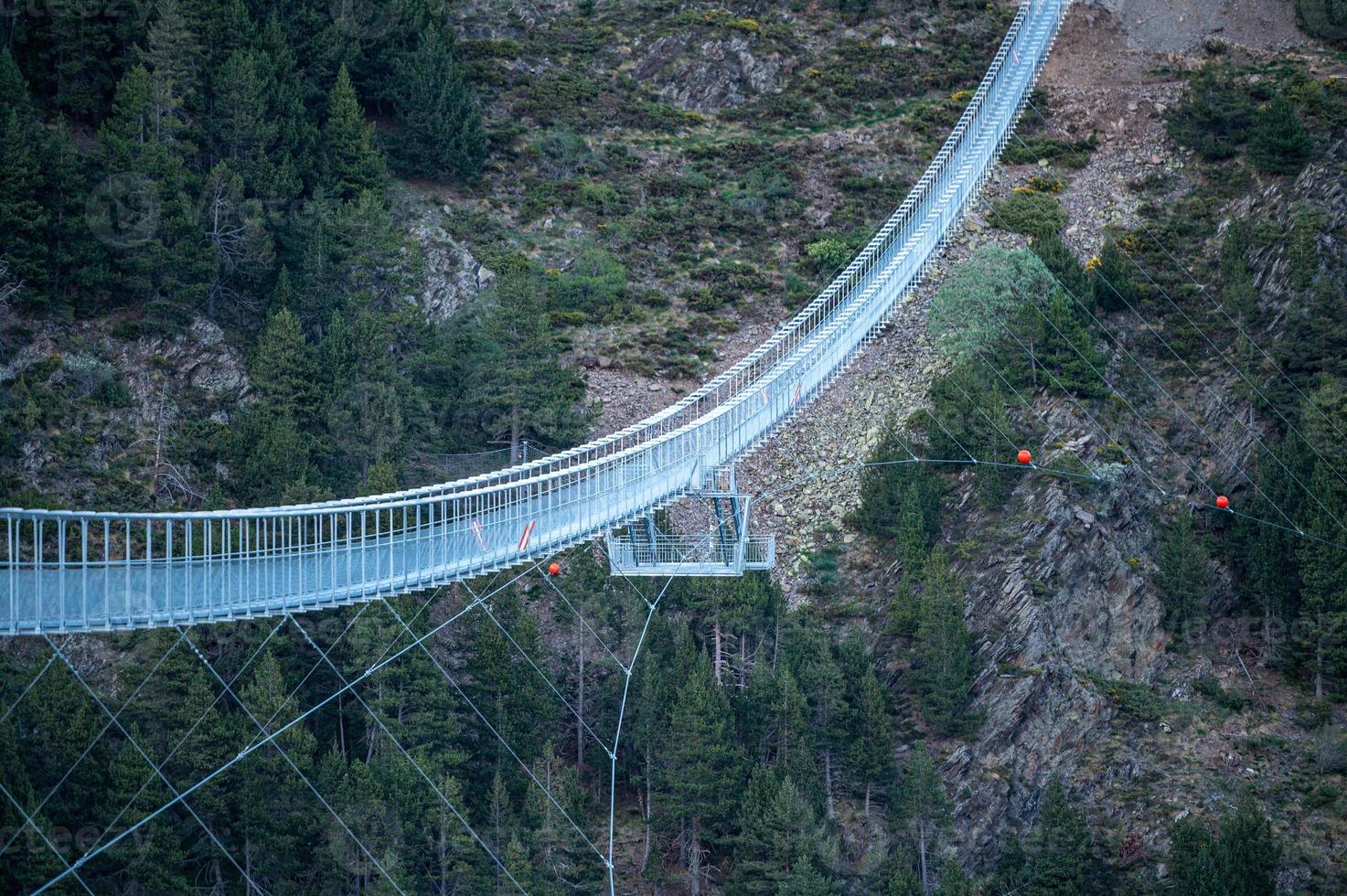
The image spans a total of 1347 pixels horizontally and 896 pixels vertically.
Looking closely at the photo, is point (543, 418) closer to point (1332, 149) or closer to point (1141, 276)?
point (1141, 276)

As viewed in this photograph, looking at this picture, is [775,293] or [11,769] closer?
[11,769]

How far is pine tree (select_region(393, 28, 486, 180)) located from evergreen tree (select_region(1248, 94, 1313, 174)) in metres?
27.8

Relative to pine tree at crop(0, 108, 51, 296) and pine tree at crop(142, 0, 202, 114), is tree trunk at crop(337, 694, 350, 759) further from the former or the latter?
pine tree at crop(142, 0, 202, 114)

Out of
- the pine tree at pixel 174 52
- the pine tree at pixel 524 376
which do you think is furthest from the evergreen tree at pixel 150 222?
the pine tree at pixel 524 376

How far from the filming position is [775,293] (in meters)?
75.4

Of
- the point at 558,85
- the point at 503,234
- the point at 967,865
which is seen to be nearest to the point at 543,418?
the point at 503,234

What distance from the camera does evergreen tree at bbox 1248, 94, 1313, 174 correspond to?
239 feet

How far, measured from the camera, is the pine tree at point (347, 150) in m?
70.8

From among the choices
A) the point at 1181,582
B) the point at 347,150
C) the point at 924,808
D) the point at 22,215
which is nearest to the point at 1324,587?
the point at 1181,582

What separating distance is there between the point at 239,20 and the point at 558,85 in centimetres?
1836

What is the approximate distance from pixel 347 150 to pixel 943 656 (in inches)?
1065

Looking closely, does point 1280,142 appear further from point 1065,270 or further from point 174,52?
point 174,52

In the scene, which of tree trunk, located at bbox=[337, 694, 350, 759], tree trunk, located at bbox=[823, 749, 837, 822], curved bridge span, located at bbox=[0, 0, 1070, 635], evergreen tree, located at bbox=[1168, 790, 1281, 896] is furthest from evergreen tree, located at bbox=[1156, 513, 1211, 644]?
tree trunk, located at bbox=[337, 694, 350, 759]

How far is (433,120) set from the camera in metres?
76.8
